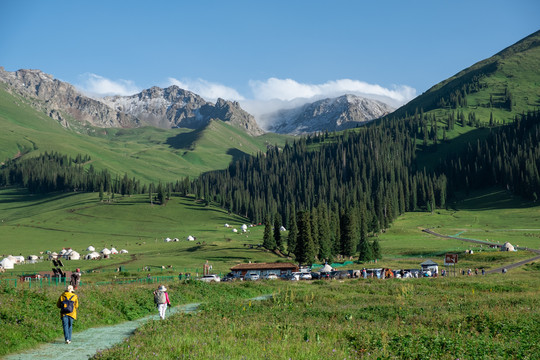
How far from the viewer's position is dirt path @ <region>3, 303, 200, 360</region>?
701 inches

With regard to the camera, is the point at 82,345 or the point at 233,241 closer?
the point at 82,345

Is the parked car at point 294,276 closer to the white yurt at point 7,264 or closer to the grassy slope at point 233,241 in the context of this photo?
the grassy slope at point 233,241

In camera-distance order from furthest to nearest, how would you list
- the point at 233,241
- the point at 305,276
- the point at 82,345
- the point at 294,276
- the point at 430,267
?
the point at 233,241 → the point at 430,267 → the point at 305,276 → the point at 294,276 → the point at 82,345

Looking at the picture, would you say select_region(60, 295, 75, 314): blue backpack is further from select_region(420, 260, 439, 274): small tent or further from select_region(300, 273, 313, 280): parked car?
select_region(420, 260, 439, 274): small tent

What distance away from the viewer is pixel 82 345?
→ 19875 millimetres

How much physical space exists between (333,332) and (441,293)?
2694cm

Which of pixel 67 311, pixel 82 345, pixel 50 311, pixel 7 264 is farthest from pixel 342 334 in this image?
pixel 7 264

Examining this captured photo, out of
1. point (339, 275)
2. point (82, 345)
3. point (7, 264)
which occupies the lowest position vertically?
point (339, 275)

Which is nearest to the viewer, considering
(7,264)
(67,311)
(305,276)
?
(67,311)

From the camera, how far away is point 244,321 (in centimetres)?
2402

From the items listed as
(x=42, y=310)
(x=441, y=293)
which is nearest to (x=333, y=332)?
(x=42, y=310)

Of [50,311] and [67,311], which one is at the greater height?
[67,311]

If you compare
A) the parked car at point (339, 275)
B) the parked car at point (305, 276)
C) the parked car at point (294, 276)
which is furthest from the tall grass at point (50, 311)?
the parked car at point (339, 275)

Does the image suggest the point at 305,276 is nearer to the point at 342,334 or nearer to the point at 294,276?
the point at 294,276
